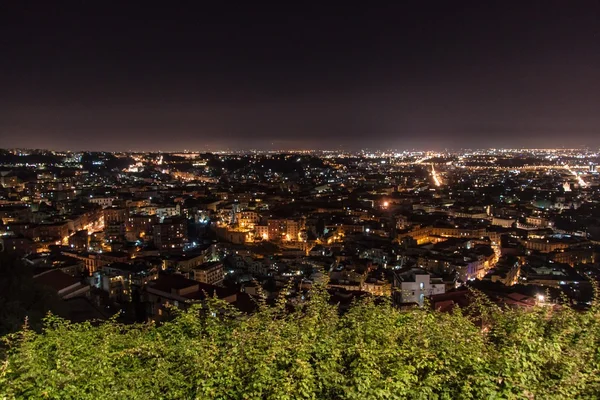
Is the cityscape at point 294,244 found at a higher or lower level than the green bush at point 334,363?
lower

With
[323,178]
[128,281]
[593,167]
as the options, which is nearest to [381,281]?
→ [128,281]

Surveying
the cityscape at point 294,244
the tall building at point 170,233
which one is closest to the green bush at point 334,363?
the cityscape at point 294,244

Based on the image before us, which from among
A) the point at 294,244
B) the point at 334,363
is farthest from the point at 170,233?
the point at 334,363

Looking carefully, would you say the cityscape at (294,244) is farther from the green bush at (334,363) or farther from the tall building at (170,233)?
the green bush at (334,363)

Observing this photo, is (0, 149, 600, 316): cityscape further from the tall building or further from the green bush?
the green bush

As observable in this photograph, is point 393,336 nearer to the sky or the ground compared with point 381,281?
nearer to the sky

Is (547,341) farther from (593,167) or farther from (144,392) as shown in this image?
(593,167)

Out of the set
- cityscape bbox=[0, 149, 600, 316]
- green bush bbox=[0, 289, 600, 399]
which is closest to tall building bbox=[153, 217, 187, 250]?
cityscape bbox=[0, 149, 600, 316]

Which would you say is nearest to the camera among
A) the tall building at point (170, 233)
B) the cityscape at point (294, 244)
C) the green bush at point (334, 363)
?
the green bush at point (334, 363)
